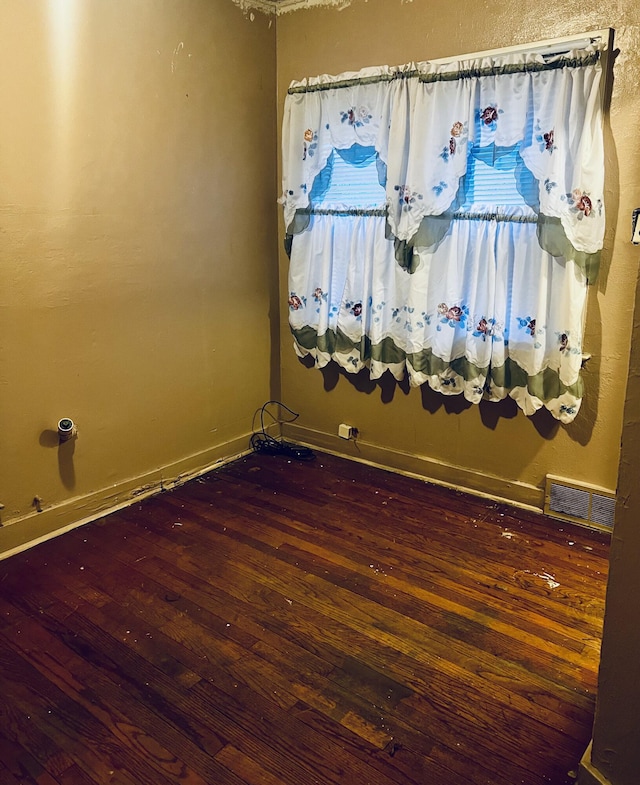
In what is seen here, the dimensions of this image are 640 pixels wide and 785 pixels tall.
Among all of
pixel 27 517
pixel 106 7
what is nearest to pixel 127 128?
pixel 106 7

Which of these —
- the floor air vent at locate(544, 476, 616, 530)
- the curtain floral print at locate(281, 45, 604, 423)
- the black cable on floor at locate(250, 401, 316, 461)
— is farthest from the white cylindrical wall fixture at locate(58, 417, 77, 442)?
the floor air vent at locate(544, 476, 616, 530)

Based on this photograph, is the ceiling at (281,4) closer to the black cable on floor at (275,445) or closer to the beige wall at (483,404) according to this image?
the beige wall at (483,404)

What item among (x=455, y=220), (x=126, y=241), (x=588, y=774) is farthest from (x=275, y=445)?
(x=588, y=774)

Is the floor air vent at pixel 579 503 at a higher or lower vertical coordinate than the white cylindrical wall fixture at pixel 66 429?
lower

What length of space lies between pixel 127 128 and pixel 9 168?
583 mm

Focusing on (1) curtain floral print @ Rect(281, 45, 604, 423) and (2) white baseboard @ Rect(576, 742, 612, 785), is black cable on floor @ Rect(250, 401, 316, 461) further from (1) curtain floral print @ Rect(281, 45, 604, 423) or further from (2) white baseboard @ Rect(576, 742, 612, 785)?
(2) white baseboard @ Rect(576, 742, 612, 785)

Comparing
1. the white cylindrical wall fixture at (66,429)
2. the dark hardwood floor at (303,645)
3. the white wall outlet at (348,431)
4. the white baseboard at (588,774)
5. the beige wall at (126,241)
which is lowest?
the dark hardwood floor at (303,645)

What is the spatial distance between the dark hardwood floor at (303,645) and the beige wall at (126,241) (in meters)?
0.36

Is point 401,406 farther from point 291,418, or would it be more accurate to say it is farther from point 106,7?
point 106,7

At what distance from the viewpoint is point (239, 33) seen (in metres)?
3.26

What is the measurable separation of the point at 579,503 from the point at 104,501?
2150 mm

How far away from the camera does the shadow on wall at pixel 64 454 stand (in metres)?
2.77

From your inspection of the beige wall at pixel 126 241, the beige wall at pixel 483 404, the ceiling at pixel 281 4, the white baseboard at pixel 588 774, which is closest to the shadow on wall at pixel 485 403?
the beige wall at pixel 483 404

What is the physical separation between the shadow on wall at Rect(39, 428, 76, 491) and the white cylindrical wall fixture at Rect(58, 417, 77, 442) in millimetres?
15
